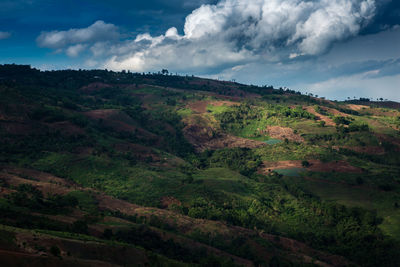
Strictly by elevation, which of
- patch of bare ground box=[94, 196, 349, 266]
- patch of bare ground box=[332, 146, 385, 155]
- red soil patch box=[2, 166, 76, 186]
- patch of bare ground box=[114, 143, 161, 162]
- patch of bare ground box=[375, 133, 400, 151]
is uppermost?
patch of bare ground box=[375, 133, 400, 151]

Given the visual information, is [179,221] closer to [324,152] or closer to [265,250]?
[265,250]

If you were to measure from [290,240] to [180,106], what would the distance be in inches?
4193

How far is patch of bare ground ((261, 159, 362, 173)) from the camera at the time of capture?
85.0 meters

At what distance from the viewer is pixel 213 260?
36844mm

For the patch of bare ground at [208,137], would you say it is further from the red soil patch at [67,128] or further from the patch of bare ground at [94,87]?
the patch of bare ground at [94,87]

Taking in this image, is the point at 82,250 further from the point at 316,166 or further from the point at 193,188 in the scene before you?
the point at 316,166

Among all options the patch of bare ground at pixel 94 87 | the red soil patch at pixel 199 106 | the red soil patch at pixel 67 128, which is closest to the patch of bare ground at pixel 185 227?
the red soil patch at pixel 67 128

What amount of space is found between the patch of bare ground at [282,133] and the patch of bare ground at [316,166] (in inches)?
845

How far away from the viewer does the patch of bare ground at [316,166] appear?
8500cm

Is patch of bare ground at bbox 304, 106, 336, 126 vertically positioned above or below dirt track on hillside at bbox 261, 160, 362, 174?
above

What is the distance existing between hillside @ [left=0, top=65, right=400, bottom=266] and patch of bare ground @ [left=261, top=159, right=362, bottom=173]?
530 mm

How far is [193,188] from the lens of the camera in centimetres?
6819

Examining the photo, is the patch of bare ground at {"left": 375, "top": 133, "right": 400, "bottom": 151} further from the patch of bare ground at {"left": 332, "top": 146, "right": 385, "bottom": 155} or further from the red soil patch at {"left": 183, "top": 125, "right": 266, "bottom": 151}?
the red soil patch at {"left": 183, "top": 125, "right": 266, "bottom": 151}

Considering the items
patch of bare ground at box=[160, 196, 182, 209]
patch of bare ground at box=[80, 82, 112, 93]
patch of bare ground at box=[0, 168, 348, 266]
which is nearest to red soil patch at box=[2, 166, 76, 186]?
patch of bare ground at box=[0, 168, 348, 266]
